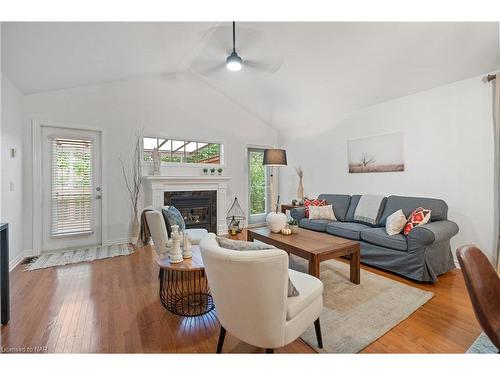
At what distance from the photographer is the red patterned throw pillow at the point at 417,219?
9.36 feet

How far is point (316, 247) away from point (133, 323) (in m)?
1.78

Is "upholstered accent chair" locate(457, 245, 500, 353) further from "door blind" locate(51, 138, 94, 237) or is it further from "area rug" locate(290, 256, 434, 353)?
"door blind" locate(51, 138, 94, 237)

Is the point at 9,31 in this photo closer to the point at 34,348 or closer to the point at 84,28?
the point at 84,28

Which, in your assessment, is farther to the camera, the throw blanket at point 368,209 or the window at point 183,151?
the window at point 183,151

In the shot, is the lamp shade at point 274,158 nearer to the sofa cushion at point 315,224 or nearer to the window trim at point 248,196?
the sofa cushion at point 315,224

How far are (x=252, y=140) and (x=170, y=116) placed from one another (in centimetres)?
193

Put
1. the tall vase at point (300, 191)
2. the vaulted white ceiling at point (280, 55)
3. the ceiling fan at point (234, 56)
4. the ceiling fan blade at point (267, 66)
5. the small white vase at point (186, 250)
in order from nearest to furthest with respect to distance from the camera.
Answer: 1. the small white vase at point (186, 250)
2. the vaulted white ceiling at point (280, 55)
3. the ceiling fan at point (234, 56)
4. the ceiling fan blade at point (267, 66)
5. the tall vase at point (300, 191)

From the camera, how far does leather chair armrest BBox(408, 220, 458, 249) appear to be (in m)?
2.56

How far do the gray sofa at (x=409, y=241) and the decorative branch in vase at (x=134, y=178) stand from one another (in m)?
3.21

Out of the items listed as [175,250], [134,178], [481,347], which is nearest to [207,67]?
[134,178]

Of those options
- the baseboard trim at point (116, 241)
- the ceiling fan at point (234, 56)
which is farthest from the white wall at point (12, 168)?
the ceiling fan at point (234, 56)

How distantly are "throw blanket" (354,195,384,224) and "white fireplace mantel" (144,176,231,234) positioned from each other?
2599 mm

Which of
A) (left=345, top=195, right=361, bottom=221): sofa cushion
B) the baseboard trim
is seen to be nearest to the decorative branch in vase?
the baseboard trim

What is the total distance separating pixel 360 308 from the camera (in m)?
2.11
